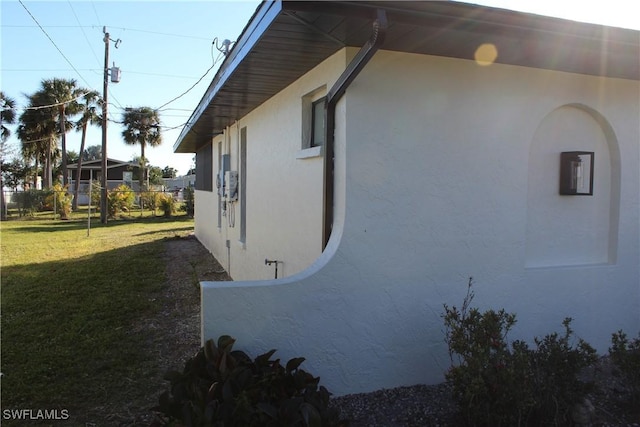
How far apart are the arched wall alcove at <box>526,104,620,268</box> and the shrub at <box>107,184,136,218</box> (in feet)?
78.5

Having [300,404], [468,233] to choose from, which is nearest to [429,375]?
[468,233]

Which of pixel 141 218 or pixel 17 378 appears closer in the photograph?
pixel 17 378

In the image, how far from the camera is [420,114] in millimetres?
3928

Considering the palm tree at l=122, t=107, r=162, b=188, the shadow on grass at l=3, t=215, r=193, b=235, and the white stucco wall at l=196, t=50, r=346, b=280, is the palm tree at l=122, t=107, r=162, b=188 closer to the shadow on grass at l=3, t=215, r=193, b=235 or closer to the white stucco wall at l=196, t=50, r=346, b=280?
the shadow on grass at l=3, t=215, r=193, b=235

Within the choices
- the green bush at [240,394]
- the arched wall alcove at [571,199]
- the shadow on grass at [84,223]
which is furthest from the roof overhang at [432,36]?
the shadow on grass at [84,223]

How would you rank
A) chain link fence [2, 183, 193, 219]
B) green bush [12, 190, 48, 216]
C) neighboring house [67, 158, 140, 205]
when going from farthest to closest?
neighboring house [67, 158, 140, 205]
green bush [12, 190, 48, 216]
chain link fence [2, 183, 193, 219]

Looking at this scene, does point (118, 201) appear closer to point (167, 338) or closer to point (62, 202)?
point (62, 202)

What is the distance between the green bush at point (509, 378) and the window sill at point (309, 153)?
1885 millimetres

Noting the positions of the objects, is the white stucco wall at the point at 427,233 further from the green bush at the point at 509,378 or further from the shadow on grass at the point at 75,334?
the shadow on grass at the point at 75,334

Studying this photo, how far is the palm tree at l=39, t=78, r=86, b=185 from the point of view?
3138 centimetres

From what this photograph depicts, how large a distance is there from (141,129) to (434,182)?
39848mm

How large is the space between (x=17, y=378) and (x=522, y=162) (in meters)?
4.99

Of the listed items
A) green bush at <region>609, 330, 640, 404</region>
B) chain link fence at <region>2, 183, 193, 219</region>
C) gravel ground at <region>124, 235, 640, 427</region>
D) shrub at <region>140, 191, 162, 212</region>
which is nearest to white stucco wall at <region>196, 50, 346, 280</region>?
gravel ground at <region>124, 235, 640, 427</region>

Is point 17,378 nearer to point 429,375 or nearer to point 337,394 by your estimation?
point 337,394
